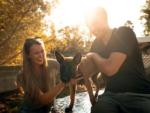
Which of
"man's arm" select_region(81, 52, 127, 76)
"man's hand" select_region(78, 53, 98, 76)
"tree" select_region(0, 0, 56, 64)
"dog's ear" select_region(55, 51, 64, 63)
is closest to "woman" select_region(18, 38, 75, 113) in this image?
"dog's ear" select_region(55, 51, 64, 63)

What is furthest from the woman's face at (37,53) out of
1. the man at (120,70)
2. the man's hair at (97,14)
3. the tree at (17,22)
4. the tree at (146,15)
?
the tree at (146,15)

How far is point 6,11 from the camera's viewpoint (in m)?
19.4

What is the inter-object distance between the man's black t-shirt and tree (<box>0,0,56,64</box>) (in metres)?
14.2

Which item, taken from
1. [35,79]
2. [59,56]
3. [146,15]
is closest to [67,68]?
[59,56]

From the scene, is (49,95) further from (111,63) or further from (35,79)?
(111,63)

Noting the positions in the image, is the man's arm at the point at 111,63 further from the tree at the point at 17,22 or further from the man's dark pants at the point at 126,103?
the tree at the point at 17,22

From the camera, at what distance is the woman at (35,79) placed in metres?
5.78

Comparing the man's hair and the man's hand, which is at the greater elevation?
the man's hair

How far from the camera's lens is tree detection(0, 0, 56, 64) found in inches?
767

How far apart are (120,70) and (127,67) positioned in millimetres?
93

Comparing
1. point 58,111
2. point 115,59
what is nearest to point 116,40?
point 115,59

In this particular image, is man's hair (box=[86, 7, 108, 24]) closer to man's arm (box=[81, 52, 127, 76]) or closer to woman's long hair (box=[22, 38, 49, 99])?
man's arm (box=[81, 52, 127, 76])

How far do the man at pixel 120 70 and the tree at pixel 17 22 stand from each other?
14145mm

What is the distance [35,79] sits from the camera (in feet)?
19.4
